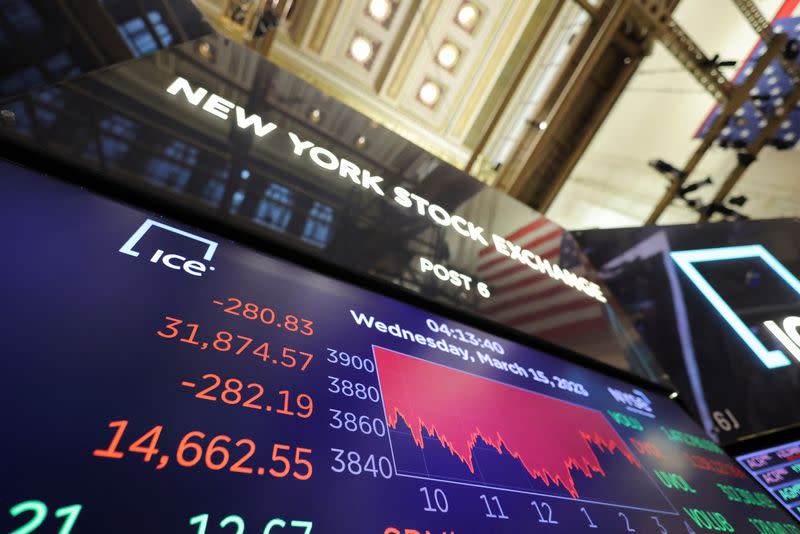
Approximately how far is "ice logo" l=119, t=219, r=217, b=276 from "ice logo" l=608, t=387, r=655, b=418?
1.90m

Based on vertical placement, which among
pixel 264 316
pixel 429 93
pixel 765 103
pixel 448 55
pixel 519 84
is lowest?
pixel 264 316

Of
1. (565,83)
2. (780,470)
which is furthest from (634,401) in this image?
(565,83)

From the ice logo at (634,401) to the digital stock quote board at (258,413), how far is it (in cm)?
23

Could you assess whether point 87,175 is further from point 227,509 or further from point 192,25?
point 192,25

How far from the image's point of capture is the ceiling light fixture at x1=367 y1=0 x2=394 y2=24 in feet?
23.7

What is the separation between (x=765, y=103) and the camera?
7.25 meters

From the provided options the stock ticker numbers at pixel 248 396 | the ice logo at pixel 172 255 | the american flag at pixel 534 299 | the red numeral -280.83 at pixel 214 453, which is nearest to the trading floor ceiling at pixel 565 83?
the american flag at pixel 534 299

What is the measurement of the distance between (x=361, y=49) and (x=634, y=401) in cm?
761

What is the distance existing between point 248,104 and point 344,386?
1.46 meters

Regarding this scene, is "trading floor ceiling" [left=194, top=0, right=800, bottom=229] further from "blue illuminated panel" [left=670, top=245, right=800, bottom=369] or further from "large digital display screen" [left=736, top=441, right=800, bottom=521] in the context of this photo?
"large digital display screen" [left=736, top=441, right=800, bottom=521]

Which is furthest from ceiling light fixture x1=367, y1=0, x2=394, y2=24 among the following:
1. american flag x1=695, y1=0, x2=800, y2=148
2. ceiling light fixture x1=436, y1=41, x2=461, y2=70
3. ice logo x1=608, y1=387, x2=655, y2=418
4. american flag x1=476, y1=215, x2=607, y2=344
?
ice logo x1=608, y1=387, x2=655, y2=418

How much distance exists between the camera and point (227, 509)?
0.74 meters

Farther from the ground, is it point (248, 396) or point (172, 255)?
point (172, 255)

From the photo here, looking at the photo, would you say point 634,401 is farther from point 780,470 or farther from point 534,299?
point 780,470
